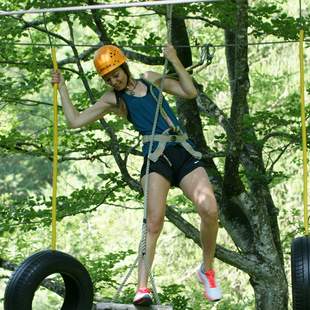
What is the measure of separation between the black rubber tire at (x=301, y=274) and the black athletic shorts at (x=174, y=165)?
0.71m

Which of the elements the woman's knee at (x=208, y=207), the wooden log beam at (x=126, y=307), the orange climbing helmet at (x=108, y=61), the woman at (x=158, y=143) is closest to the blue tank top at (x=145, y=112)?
the woman at (x=158, y=143)

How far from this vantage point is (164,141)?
4.68 m

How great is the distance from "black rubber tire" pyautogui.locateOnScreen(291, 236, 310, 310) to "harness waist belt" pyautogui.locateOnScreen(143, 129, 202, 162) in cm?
77

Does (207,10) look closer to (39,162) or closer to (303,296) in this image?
(303,296)

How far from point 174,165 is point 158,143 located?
15 cm

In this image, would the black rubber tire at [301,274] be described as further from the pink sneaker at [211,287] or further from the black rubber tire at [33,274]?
the black rubber tire at [33,274]

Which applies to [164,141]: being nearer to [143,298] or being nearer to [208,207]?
[208,207]

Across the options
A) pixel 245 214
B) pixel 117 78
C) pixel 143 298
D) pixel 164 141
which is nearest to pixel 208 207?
pixel 164 141

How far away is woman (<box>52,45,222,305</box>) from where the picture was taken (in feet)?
14.9

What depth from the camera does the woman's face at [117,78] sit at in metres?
4.57

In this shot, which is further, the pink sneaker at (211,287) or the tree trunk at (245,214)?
the tree trunk at (245,214)

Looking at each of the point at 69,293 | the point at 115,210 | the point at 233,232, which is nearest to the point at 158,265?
the point at 115,210

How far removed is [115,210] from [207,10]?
8442mm

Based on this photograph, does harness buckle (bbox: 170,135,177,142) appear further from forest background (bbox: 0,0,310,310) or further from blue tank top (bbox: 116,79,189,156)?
forest background (bbox: 0,0,310,310)
